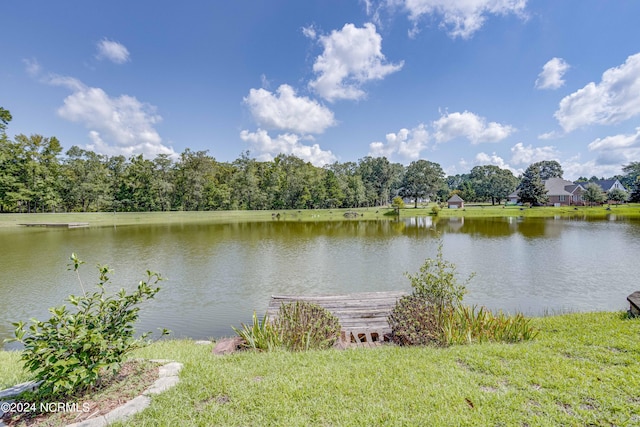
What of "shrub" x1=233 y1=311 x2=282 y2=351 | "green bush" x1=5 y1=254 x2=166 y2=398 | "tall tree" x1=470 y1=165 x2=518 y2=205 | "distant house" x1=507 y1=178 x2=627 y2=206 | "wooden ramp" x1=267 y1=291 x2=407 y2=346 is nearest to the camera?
"green bush" x1=5 y1=254 x2=166 y2=398

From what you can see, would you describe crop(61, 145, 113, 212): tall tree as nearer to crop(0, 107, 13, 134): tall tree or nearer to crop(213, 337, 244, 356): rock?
crop(0, 107, 13, 134): tall tree

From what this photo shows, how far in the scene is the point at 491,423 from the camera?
2758 millimetres

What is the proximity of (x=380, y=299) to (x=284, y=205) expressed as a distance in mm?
58208

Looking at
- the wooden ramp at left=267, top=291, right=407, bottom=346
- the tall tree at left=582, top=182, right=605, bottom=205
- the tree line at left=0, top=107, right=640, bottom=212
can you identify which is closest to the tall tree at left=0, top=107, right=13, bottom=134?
the tree line at left=0, top=107, right=640, bottom=212

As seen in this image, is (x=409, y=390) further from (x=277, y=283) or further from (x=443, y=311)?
(x=277, y=283)

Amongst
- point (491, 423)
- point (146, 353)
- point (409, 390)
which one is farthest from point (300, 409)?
point (146, 353)

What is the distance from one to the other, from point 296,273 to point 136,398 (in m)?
9.85

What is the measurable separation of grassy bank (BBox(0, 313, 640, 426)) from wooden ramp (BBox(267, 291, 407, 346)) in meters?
1.56

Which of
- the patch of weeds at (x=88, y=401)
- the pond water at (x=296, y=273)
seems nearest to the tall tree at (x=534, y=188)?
the pond water at (x=296, y=273)

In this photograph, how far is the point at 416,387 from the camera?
132 inches

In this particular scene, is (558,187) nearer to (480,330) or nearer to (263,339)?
(480,330)

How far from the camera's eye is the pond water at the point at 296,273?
8723 millimetres

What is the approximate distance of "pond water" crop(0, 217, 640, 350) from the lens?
8.72 m

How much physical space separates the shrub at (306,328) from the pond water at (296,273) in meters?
2.62
